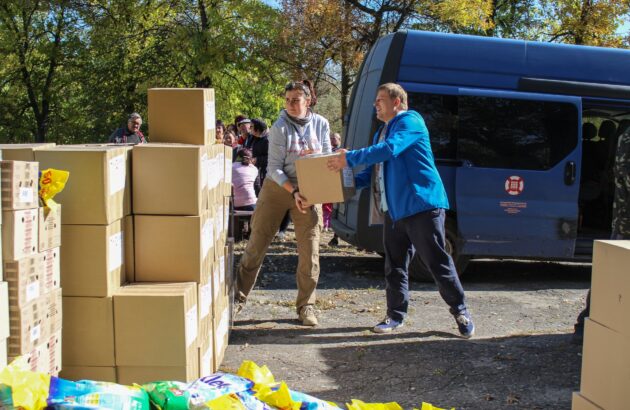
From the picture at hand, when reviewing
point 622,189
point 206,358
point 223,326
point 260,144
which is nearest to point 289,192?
point 223,326

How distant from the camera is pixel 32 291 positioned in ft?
9.94

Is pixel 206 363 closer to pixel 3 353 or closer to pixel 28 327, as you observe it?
pixel 28 327

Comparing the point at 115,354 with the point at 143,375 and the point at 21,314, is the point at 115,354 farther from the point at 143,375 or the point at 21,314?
the point at 21,314

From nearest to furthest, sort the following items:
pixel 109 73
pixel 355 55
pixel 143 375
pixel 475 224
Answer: pixel 143 375, pixel 475 224, pixel 355 55, pixel 109 73

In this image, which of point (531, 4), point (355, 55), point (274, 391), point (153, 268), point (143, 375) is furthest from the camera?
point (531, 4)

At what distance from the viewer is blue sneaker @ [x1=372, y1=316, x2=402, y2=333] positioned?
5.66 m

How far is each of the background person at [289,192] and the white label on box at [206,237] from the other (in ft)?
4.01

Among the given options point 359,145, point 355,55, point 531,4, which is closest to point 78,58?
point 355,55

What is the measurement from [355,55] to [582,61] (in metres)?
8.89

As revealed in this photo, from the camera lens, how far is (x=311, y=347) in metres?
5.31

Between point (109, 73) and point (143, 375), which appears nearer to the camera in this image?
point (143, 375)

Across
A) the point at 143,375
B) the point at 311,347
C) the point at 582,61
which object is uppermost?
the point at 582,61

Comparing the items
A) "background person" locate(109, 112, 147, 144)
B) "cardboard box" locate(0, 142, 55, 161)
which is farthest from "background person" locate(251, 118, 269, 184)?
"cardboard box" locate(0, 142, 55, 161)

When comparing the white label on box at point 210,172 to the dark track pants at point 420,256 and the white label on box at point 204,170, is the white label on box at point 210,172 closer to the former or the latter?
the white label on box at point 204,170
